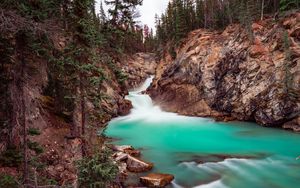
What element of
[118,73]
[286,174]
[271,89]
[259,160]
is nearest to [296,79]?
[271,89]

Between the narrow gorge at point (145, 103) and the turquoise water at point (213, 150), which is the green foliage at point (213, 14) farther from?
the turquoise water at point (213, 150)

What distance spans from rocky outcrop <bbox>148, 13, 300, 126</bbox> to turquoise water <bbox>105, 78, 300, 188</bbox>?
8.53 feet

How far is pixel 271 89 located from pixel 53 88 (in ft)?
80.5

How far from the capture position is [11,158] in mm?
10500

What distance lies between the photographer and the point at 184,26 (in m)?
60.0

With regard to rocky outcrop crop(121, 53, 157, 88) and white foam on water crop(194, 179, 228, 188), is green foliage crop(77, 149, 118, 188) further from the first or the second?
rocky outcrop crop(121, 53, 157, 88)

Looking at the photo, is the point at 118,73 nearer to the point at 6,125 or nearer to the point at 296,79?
the point at 6,125

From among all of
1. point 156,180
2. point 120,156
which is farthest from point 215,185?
point 120,156

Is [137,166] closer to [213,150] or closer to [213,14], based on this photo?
[213,150]

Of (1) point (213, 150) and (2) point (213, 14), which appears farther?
(2) point (213, 14)

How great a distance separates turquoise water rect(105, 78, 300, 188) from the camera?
1675cm

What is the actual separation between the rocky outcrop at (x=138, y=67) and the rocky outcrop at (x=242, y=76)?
18.5 m

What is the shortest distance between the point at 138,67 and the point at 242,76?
41.6 metres

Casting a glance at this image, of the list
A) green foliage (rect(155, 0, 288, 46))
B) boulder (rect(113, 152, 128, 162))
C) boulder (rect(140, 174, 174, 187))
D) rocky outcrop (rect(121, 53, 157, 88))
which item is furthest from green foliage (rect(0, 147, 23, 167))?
rocky outcrop (rect(121, 53, 157, 88))
